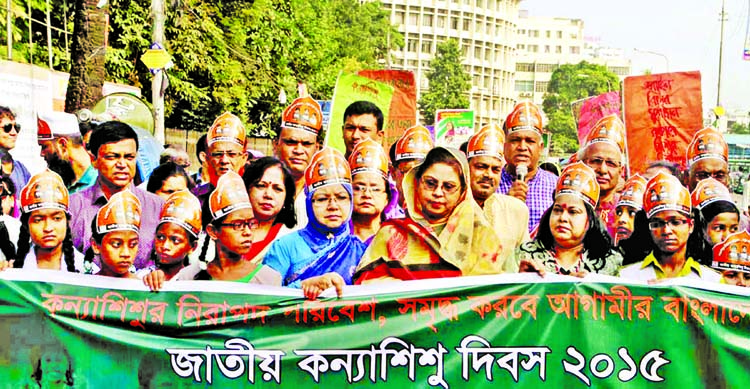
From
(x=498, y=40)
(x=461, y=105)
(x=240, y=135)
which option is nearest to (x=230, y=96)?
(x=240, y=135)

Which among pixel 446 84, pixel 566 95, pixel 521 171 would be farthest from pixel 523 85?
pixel 521 171

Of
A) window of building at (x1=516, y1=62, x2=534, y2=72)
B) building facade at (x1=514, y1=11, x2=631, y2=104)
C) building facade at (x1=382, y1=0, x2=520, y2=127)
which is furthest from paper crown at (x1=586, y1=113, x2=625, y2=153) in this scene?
window of building at (x1=516, y1=62, x2=534, y2=72)

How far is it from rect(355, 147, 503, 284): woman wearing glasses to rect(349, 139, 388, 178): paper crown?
252mm

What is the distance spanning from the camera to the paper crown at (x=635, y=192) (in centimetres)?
503

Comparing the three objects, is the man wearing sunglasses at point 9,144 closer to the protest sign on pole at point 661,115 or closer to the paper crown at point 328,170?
the paper crown at point 328,170

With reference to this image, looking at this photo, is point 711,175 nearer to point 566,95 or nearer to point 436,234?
point 436,234

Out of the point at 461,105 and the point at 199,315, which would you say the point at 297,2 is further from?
the point at 199,315

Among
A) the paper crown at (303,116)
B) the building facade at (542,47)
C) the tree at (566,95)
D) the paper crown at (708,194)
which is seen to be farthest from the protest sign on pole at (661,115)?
the building facade at (542,47)

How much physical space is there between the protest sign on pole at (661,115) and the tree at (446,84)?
1477 inches

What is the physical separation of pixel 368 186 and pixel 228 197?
29.6 inches

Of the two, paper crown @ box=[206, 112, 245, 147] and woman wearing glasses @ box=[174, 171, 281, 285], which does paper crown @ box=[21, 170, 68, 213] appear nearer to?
woman wearing glasses @ box=[174, 171, 281, 285]

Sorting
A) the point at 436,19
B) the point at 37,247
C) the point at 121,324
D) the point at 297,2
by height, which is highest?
the point at 436,19

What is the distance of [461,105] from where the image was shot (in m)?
45.1

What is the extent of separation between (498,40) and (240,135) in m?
52.1
